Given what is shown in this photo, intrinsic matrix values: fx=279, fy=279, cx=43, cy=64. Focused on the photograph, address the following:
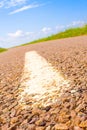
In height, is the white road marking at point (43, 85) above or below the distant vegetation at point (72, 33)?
below

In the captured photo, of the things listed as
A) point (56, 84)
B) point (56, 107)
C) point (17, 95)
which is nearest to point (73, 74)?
point (56, 84)

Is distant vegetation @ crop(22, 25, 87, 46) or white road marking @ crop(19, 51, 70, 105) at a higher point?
distant vegetation @ crop(22, 25, 87, 46)

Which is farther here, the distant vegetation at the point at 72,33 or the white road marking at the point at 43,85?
the distant vegetation at the point at 72,33

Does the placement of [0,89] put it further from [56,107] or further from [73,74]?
[56,107]

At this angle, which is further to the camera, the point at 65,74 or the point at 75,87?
the point at 65,74

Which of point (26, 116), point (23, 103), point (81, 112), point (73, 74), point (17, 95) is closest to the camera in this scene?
point (81, 112)

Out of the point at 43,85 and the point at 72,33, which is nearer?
the point at 43,85

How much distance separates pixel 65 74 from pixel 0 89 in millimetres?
815

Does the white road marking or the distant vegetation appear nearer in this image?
the white road marking

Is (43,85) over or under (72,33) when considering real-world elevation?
under

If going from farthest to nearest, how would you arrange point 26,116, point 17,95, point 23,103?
point 17,95 → point 23,103 → point 26,116

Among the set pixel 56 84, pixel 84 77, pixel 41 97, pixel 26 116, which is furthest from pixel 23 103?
pixel 84 77

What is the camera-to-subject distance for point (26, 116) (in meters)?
2.23

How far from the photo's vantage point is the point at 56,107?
2273 millimetres
